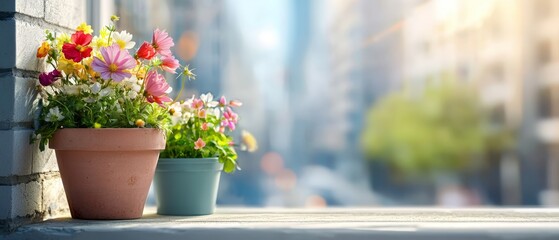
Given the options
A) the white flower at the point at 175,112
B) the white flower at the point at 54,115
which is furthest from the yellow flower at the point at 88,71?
the white flower at the point at 175,112

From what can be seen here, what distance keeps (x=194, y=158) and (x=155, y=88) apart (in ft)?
0.77

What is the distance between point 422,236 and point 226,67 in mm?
2395

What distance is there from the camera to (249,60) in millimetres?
3725

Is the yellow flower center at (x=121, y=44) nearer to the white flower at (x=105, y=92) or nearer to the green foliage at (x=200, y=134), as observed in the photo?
the white flower at (x=105, y=92)

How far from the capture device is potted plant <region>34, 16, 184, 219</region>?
1589mm

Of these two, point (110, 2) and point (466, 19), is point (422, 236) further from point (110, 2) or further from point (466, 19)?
point (466, 19)

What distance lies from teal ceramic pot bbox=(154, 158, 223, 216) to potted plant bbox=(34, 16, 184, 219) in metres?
0.10

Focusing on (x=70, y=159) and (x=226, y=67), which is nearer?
(x=70, y=159)

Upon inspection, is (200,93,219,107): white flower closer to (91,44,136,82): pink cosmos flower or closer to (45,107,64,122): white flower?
(91,44,136,82): pink cosmos flower

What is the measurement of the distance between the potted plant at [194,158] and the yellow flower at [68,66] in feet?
0.82

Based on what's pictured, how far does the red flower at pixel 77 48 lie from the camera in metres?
1.59

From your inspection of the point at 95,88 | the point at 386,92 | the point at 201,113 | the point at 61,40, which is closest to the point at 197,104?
the point at 201,113

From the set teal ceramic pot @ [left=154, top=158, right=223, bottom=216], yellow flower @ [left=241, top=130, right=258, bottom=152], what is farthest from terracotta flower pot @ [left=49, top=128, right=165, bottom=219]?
yellow flower @ [left=241, top=130, right=258, bottom=152]

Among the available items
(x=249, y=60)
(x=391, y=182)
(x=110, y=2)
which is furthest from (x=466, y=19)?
(x=110, y=2)
